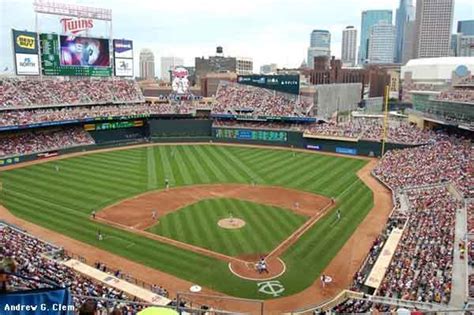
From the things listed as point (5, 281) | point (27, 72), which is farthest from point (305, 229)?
point (27, 72)

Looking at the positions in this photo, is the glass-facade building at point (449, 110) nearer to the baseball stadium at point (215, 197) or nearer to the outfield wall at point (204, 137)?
the baseball stadium at point (215, 197)

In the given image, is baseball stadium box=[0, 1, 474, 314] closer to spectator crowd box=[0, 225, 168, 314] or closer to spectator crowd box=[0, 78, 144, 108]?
spectator crowd box=[0, 225, 168, 314]

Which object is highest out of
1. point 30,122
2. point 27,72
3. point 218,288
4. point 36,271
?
point 27,72

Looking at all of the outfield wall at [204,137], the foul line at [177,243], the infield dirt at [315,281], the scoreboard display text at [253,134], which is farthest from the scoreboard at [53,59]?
the foul line at [177,243]

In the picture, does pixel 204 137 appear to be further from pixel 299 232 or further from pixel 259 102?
pixel 299 232

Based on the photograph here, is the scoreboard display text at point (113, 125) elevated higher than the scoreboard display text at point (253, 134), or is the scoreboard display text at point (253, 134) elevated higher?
the scoreboard display text at point (113, 125)

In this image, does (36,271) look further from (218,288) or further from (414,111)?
(414,111)
